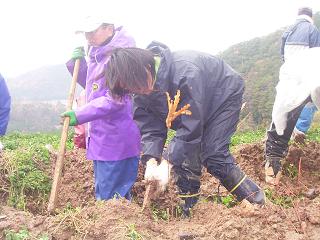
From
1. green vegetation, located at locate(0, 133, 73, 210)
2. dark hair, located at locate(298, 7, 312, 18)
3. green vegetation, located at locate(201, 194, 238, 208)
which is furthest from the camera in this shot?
dark hair, located at locate(298, 7, 312, 18)

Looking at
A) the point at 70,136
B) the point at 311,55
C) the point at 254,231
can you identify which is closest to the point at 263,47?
the point at 70,136

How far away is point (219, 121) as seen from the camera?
3.60 metres

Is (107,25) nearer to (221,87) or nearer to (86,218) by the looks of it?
(221,87)

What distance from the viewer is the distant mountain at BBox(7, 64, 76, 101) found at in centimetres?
5381

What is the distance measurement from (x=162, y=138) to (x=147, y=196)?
1.94ft

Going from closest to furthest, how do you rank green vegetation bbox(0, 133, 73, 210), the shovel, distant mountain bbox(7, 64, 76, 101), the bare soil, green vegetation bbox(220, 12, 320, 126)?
1. the bare soil
2. the shovel
3. green vegetation bbox(0, 133, 73, 210)
4. green vegetation bbox(220, 12, 320, 126)
5. distant mountain bbox(7, 64, 76, 101)

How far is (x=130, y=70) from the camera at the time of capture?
3141 mm

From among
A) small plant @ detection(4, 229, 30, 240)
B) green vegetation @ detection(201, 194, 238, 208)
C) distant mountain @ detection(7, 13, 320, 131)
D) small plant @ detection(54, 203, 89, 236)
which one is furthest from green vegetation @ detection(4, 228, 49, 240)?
distant mountain @ detection(7, 13, 320, 131)

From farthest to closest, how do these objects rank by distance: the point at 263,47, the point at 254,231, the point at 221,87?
the point at 263,47 < the point at 221,87 < the point at 254,231

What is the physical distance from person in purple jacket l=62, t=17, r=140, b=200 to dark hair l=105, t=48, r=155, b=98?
1.50 ft

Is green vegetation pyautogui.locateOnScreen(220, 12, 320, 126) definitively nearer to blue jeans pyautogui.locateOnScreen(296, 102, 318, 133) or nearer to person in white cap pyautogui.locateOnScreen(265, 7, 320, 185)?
blue jeans pyautogui.locateOnScreen(296, 102, 318, 133)

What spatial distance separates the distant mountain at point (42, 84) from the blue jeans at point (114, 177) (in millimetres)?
46892

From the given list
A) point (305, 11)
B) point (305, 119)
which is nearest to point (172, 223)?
point (305, 119)

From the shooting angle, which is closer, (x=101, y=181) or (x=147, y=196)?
(x=147, y=196)
